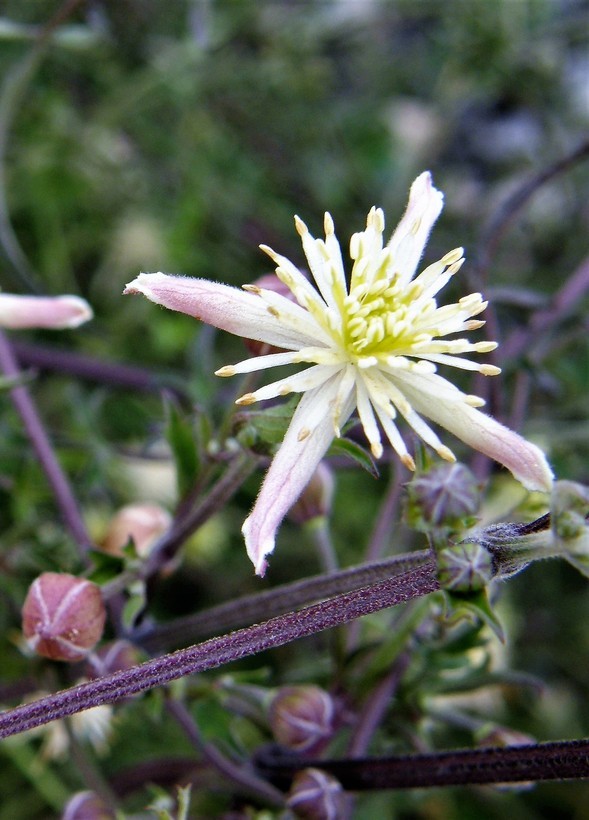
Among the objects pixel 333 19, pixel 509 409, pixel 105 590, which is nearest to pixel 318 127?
pixel 333 19

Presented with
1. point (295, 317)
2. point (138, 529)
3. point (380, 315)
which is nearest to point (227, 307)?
point (295, 317)

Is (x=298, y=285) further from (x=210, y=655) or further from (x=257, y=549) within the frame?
(x=210, y=655)

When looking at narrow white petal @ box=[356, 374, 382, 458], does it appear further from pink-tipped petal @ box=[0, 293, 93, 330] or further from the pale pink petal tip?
pink-tipped petal @ box=[0, 293, 93, 330]

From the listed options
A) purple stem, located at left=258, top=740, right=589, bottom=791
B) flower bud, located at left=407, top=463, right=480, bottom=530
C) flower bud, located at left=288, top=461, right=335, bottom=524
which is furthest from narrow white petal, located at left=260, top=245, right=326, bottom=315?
purple stem, located at left=258, top=740, right=589, bottom=791

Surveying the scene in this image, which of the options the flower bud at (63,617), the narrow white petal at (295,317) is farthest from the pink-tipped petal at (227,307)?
the flower bud at (63,617)

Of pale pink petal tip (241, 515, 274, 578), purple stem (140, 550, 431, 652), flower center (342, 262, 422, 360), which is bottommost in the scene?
purple stem (140, 550, 431, 652)
